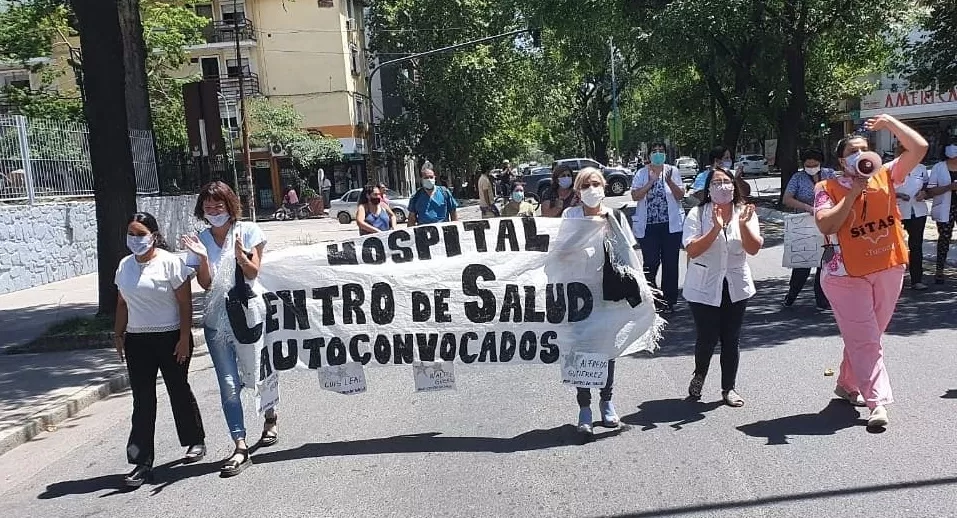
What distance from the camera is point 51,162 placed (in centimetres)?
1584

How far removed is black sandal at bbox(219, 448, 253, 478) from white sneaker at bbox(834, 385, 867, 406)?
4.16 metres

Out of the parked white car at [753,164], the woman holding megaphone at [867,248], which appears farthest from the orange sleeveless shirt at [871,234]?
the parked white car at [753,164]

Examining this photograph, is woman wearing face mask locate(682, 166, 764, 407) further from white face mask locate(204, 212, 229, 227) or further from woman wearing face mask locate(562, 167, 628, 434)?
white face mask locate(204, 212, 229, 227)

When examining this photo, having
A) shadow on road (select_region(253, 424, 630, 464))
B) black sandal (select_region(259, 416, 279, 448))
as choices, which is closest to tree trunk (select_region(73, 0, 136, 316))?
black sandal (select_region(259, 416, 279, 448))

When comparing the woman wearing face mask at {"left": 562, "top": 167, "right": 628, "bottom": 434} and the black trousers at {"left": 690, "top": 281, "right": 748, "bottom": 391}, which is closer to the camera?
the woman wearing face mask at {"left": 562, "top": 167, "right": 628, "bottom": 434}

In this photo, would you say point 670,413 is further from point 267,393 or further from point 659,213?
point 659,213

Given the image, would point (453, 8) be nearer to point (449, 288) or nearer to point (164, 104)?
point (164, 104)

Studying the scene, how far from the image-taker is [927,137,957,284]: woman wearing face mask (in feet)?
32.1

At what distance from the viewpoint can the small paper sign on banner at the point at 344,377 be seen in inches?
222

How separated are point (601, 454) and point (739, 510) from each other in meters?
1.11

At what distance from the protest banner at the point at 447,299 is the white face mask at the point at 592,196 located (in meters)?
0.14

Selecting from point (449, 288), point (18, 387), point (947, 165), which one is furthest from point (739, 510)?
point (947, 165)

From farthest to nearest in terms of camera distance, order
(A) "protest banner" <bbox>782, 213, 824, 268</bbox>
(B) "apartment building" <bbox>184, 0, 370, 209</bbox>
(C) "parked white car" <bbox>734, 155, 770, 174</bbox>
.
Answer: (C) "parked white car" <bbox>734, 155, 770, 174</bbox> < (B) "apartment building" <bbox>184, 0, 370, 209</bbox> < (A) "protest banner" <bbox>782, 213, 824, 268</bbox>

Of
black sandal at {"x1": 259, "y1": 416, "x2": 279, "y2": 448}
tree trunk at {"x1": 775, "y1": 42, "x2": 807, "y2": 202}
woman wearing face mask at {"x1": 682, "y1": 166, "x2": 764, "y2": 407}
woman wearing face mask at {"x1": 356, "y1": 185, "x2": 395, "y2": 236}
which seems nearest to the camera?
woman wearing face mask at {"x1": 682, "y1": 166, "x2": 764, "y2": 407}
